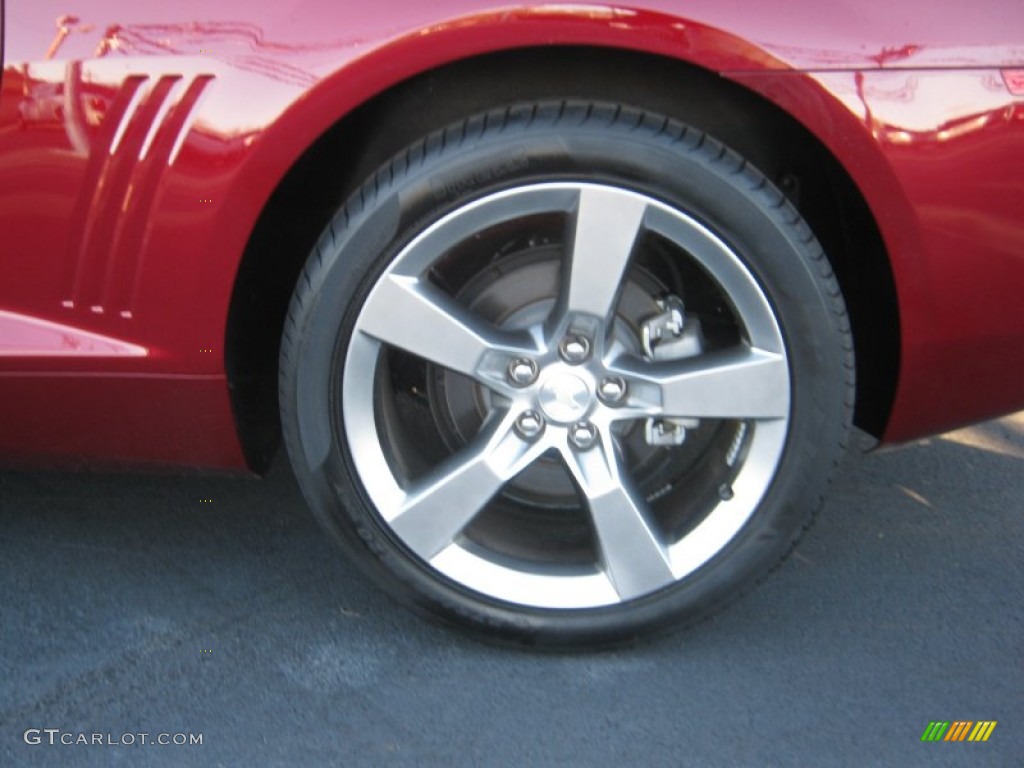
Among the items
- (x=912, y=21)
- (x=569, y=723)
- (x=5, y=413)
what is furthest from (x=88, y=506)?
(x=912, y=21)

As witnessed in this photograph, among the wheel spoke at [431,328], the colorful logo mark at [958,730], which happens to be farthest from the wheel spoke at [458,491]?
the colorful logo mark at [958,730]

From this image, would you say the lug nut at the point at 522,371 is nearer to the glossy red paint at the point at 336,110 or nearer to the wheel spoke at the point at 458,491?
the wheel spoke at the point at 458,491

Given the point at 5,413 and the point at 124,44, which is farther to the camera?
the point at 5,413

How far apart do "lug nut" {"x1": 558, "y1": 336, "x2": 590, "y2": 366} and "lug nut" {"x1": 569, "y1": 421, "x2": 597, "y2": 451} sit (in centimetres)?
11

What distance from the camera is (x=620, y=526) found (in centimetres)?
194

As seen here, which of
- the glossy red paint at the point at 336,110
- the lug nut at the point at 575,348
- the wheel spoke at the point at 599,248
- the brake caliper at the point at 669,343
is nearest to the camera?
the glossy red paint at the point at 336,110

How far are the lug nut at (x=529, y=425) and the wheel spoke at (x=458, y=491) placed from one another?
0.01 m

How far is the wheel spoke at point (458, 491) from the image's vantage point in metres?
1.93

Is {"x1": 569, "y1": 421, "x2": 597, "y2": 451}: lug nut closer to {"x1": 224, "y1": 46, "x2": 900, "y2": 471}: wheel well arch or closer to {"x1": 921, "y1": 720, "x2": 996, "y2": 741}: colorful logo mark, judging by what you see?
{"x1": 224, "y1": 46, "x2": 900, "y2": 471}: wheel well arch

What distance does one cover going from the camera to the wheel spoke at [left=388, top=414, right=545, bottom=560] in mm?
1933

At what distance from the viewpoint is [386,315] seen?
185 cm

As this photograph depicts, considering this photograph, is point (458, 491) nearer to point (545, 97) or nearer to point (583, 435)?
point (583, 435)

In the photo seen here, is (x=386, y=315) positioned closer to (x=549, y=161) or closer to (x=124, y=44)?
(x=549, y=161)

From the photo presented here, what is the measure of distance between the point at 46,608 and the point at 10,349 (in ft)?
1.71
